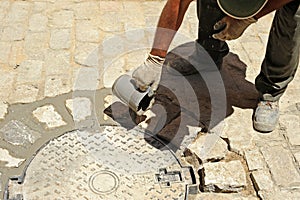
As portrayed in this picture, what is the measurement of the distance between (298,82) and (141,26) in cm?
142

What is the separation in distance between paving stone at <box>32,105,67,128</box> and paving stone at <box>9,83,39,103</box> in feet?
0.42

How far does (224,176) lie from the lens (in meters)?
2.86

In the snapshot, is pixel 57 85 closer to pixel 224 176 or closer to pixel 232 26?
pixel 224 176

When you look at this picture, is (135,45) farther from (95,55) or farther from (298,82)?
(298,82)

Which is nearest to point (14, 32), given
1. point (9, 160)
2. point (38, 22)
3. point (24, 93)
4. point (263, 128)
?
point (38, 22)

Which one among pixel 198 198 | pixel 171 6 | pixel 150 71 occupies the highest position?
pixel 171 6

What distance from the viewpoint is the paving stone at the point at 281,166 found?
289 cm

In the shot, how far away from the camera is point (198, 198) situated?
280 centimetres

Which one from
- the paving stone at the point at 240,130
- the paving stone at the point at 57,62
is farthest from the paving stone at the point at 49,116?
the paving stone at the point at 240,130

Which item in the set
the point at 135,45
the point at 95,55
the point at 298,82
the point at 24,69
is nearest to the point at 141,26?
the point at 135,45

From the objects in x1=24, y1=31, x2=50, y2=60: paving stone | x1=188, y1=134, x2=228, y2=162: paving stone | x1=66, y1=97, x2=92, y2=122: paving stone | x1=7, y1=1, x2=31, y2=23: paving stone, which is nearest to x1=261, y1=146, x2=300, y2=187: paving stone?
x1=188, y1=134, x2=228, y2=162: paving stone

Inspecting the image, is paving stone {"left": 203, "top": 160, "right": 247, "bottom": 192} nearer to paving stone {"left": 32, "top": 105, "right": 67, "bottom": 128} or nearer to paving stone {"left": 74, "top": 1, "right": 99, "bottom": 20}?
paving stone {"left": 32, "top": 105, "right": 67, "bottom": 128}

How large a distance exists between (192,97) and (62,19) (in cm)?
A: 151

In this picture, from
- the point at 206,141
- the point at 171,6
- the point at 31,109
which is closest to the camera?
the point at 171,6
